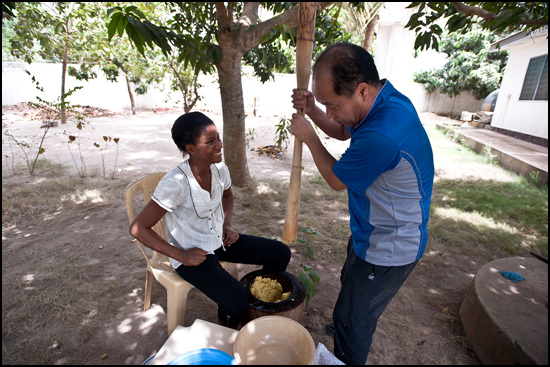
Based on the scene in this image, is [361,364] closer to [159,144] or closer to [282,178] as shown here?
[282,178]

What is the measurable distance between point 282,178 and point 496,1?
378cm

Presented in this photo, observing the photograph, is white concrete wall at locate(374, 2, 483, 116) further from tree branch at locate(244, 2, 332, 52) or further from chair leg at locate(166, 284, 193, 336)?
chair leg at locate(166, 284, 193, 336)

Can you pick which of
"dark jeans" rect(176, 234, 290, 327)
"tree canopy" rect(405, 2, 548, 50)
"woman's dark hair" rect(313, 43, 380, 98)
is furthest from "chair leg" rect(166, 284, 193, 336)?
"tree canopy" rect(405, 2, 548, 50)

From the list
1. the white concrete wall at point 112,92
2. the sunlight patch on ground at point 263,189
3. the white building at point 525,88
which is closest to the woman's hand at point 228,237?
the sunlight patch on ground at point 263,189

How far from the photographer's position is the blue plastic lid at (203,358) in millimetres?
1116

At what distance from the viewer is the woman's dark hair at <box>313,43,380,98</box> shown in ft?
4.33

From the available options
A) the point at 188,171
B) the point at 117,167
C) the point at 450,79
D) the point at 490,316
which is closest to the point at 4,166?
the point at 117,167

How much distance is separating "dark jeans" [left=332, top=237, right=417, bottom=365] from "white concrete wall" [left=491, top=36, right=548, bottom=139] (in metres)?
9.65

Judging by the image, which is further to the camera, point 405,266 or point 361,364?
point 361,364

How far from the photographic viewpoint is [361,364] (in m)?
1.67

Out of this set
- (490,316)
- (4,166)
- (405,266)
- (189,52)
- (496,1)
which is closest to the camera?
(405,266)

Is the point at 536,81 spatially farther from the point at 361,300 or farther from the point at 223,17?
the point at 361,300

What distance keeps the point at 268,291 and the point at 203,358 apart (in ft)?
2.79

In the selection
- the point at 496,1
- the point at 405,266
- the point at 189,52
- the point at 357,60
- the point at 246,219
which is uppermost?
the point at 496,1
